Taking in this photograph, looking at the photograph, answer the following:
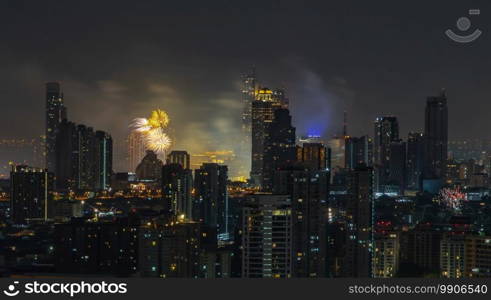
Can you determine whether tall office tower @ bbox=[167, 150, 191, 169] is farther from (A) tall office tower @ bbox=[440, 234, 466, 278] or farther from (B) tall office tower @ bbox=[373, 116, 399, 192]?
(A) tall office tower @ bbox=[440, 234, 466, 278]

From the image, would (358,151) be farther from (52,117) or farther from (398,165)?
(52,117)

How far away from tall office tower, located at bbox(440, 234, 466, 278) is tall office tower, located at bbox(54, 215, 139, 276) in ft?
9.29

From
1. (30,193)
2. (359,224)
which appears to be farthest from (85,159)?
(359,224)

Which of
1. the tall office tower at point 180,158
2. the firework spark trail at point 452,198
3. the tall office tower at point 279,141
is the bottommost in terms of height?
the firework spark trail at point 452,198

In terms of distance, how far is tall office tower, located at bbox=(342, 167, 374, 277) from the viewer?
8.26 metres

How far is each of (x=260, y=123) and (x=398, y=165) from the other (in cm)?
283

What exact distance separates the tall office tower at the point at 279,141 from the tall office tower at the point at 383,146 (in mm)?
1225

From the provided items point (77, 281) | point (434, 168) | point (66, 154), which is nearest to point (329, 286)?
point (77, 281)

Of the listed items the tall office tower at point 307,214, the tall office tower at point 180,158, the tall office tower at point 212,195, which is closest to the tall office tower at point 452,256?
the tall office tower at point 307,214

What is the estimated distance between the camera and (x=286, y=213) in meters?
7.68

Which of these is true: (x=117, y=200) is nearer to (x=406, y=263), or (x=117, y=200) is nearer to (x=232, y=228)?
(x=232, y=228)

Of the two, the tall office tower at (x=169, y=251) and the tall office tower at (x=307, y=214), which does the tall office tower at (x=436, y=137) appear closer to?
the tall office tower at (x=307, y=214)

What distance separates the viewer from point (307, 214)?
8.45 meters

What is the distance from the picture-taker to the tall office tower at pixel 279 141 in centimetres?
1164
